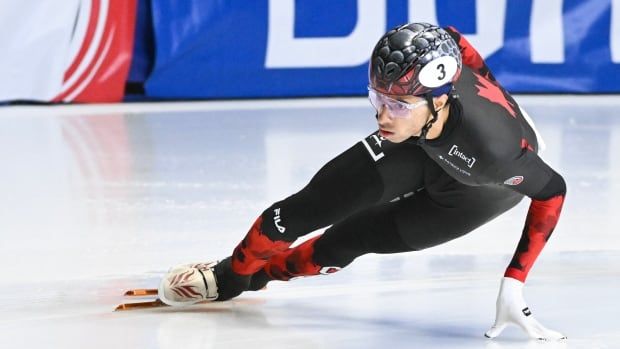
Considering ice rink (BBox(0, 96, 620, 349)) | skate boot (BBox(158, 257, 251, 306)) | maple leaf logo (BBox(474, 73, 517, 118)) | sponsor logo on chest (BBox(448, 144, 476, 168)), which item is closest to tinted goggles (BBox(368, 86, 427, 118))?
sponsor logo on chest (BBox(448, 144, 476, 168))

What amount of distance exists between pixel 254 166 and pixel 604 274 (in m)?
1.99

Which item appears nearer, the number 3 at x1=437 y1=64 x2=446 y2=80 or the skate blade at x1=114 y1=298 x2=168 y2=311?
the number 3 at x1=437 y1=64 x2=446 y2=80

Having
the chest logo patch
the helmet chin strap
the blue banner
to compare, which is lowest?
the blue banner

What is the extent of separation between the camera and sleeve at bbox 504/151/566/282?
2488mm

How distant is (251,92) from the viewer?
7379 millimetres

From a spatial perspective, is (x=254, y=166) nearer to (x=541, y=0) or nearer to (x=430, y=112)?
(x=430, y=112)

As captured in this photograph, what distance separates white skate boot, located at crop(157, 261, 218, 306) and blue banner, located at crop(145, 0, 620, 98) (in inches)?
175

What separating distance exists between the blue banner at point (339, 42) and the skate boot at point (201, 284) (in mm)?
4439

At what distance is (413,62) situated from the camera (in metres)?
2.35

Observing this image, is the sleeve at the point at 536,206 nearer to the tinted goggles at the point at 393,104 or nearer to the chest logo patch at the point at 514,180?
the chest logo patch at the point at 514,180

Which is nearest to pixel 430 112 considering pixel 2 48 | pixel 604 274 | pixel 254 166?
pixel 604 274

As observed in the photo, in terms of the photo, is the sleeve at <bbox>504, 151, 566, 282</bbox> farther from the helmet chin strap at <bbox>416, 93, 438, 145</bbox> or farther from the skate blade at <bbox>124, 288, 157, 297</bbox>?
the skate blade at <bbox>124, 288, 157, 297</bbox>

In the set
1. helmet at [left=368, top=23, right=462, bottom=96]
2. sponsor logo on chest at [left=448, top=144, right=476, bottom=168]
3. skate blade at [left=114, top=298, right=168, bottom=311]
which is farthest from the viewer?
skate blade at [left=114, top=298, right=168, bottom=311]

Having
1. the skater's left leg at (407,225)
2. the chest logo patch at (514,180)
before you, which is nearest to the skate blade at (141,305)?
the skater's left leg at (407,225)
